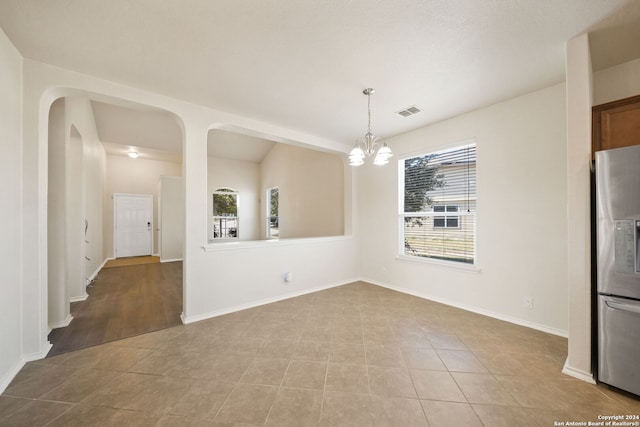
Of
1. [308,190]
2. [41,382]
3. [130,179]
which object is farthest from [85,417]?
[130,179]

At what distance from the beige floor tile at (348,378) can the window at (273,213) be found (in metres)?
5.71

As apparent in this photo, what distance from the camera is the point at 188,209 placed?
120 inches

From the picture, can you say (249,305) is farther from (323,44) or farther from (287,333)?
(323,44)

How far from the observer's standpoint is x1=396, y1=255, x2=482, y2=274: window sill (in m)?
3.38

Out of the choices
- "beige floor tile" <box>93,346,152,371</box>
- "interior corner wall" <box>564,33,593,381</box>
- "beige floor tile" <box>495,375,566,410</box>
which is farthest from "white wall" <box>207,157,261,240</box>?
"interior corner wall" <box>564,33,593,381</box>

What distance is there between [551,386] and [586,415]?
0.90 ft

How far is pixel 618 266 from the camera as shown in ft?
5.83

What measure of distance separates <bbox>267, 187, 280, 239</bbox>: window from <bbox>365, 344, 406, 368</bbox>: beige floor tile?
5.51 m

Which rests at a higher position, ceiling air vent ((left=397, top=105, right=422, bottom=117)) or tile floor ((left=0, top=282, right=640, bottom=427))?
ceiling air vent ((left=397, top=105, right=422, bottom=117))

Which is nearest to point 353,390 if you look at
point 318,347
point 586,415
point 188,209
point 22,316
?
point 318,347

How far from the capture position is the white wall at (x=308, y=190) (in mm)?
5488

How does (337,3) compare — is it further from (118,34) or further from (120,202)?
(120,202)

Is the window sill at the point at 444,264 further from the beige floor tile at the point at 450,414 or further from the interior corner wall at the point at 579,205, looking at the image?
the beige floor tile at the point at 450,414

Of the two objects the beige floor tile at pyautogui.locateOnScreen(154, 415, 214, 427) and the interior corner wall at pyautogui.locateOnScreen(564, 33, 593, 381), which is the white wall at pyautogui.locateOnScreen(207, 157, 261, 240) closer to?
the beige floor tile at pyautogui.locateOnScreen(154, 415, 214, 427)
